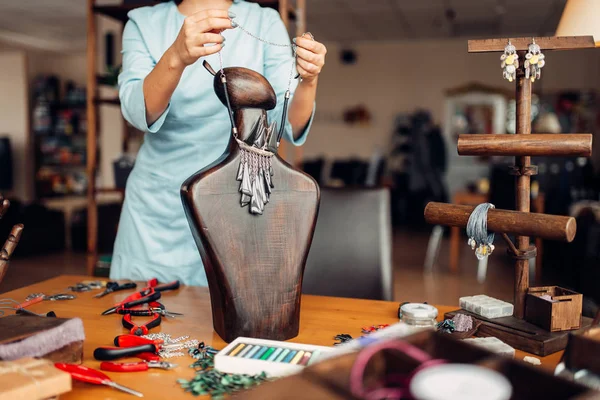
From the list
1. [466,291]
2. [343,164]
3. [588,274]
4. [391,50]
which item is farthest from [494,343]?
[391,50]

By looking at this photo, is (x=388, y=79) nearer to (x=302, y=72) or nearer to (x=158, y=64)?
(x=302, y=72)

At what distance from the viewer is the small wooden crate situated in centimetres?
86

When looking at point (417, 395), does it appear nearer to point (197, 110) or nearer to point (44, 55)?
point (197, 110)

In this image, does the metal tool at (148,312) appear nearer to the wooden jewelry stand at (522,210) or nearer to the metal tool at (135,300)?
the metal tool at (135,300)

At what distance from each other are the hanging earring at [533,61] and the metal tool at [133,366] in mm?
768

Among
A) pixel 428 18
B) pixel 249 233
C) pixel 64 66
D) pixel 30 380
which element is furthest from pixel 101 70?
pixel 30 380

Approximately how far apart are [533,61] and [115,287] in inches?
37.8

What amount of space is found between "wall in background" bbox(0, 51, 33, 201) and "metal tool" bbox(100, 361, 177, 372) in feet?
29.2

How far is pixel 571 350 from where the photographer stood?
585 mm

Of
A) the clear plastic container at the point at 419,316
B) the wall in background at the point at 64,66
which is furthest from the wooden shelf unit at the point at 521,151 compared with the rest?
the wall in background at the point at 64,66

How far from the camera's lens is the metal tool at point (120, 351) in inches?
30.2

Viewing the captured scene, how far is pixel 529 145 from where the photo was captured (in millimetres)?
871

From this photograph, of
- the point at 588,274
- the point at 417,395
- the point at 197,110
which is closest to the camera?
the point at 417,395

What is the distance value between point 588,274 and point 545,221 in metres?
3.11
